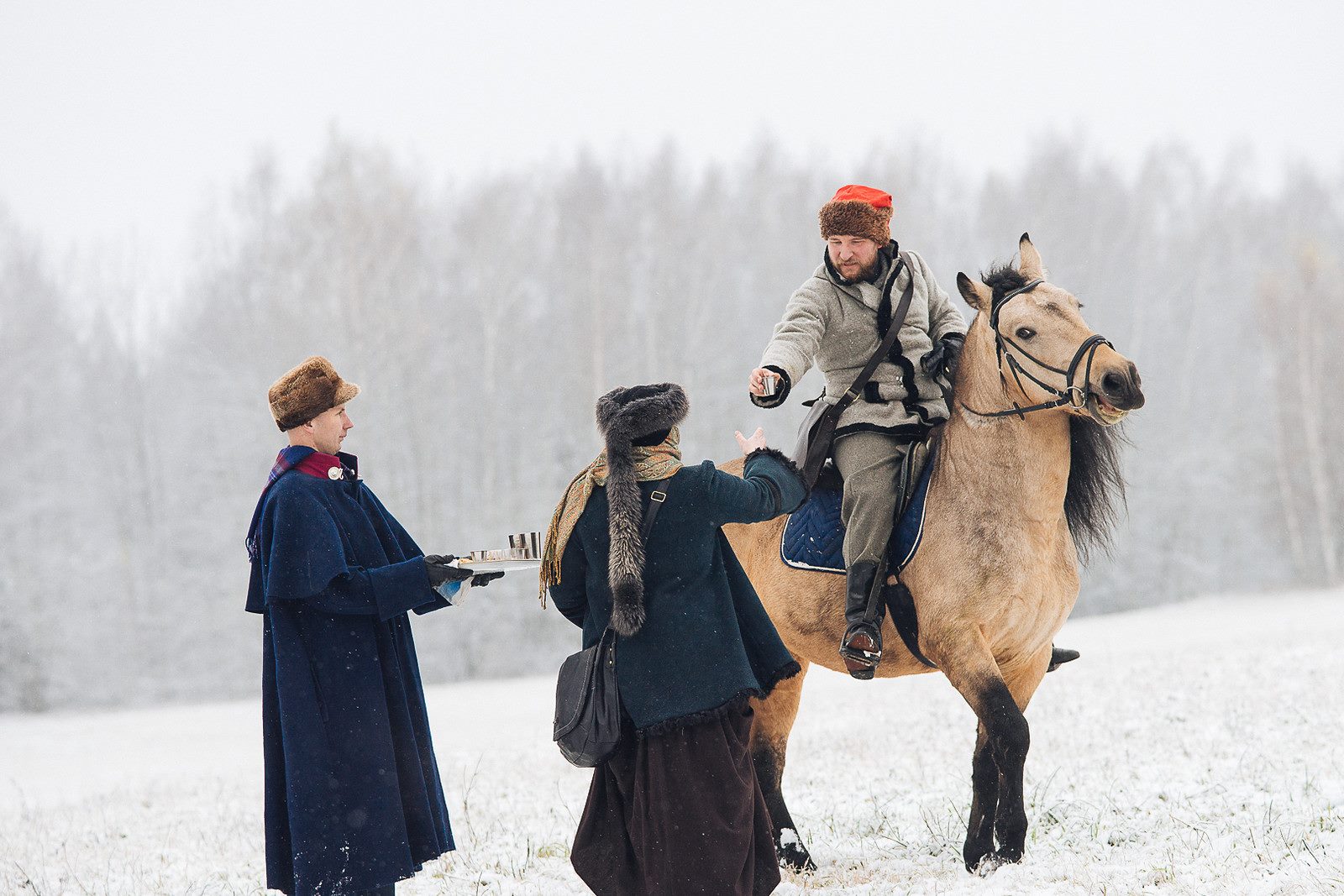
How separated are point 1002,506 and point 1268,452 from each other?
3111cm

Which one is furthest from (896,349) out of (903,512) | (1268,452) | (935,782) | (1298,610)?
(1268,452)

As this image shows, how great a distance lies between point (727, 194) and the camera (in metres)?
32.0

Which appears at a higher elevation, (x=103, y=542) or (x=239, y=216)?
(x=239, y=216)

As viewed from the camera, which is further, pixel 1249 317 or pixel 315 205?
pixel 1249 317

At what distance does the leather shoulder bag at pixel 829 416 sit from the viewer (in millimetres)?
5176

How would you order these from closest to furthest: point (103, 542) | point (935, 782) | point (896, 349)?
point (896, 349) → point (935, 782) → point (103, 542)

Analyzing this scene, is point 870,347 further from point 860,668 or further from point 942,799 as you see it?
point 942,799

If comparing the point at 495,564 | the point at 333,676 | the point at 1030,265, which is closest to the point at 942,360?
the point at 1030,265

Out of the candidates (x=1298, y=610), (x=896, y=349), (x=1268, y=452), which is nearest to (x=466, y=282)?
(x=1298, y=610)

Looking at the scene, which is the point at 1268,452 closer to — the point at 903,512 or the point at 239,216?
the point at 239,216

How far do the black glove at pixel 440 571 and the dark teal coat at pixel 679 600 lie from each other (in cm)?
38

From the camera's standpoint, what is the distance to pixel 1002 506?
4930mm

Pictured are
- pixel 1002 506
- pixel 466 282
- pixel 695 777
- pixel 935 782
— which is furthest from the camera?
pixel 466 282

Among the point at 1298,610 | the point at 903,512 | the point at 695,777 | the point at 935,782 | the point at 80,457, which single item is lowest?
the point at 1298,610
